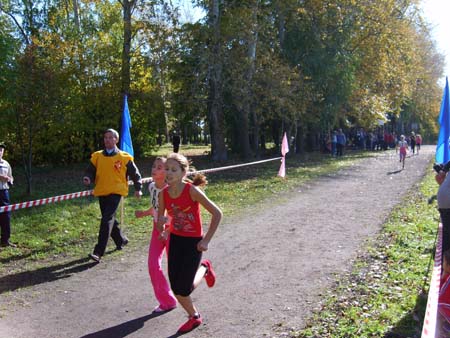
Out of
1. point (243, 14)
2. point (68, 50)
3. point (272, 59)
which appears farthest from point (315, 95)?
point (68, 50)

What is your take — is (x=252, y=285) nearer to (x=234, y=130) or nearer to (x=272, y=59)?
(x=272, y=59)

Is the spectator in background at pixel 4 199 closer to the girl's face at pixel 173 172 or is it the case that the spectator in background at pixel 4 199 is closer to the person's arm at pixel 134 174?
the person's arm at pixel 134 174

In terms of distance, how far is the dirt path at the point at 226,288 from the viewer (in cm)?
491

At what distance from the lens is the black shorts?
454 cm

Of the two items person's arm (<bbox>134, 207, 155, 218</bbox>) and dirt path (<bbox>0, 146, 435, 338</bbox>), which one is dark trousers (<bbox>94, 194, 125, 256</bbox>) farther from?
person's arm (<bbox>134, 207, 155, 218</bbox>)

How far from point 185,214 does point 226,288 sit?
1856 millimetres

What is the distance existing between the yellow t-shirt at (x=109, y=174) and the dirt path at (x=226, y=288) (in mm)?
1127

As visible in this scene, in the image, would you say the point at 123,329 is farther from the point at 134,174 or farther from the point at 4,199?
the point at 4,199

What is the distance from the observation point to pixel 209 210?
174 inches

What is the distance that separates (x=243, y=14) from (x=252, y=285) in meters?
19.1

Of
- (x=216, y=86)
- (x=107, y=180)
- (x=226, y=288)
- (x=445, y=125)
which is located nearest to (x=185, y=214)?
(x=226, y=288)

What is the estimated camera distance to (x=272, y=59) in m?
24.9

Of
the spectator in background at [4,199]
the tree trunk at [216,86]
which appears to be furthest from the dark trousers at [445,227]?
the tree trunk at [216,86]

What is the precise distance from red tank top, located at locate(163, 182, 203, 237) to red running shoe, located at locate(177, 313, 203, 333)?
0.89 m
